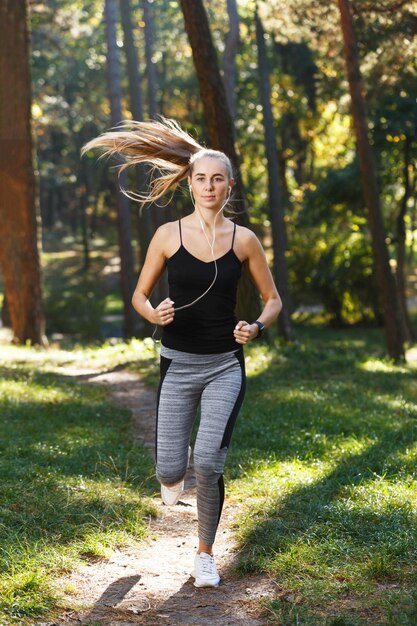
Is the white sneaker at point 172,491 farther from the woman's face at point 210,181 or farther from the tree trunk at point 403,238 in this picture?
the tree trunk at point 403,238

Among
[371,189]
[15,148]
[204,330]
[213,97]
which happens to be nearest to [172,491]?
[204,330]

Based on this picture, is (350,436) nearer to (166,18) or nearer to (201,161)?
(201,161)

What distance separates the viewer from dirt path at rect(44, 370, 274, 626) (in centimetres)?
494

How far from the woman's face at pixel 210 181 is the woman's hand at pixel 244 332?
737 millimetres

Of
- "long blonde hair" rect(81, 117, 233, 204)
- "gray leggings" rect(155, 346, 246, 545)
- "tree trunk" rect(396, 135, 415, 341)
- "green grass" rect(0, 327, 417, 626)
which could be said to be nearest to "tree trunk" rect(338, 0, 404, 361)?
"green grass" rect(0, 327, 417, 626)

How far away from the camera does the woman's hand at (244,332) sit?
5.15 meters

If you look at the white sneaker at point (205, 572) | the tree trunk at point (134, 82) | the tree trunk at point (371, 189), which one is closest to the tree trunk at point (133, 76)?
the tree trunk at point (134, 82)

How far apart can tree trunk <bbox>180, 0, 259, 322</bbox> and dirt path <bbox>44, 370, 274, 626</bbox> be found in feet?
27.4

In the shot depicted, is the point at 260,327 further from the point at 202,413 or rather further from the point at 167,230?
the point at 167,230

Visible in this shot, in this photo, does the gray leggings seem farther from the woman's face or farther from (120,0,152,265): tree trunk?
(120,0,152,265): tree trunk

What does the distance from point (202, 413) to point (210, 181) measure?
4.27 ft

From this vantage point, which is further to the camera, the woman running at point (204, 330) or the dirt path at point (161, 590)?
the woman running at point (204, 330)

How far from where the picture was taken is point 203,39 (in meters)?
14.3

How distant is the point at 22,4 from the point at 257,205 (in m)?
23.8
